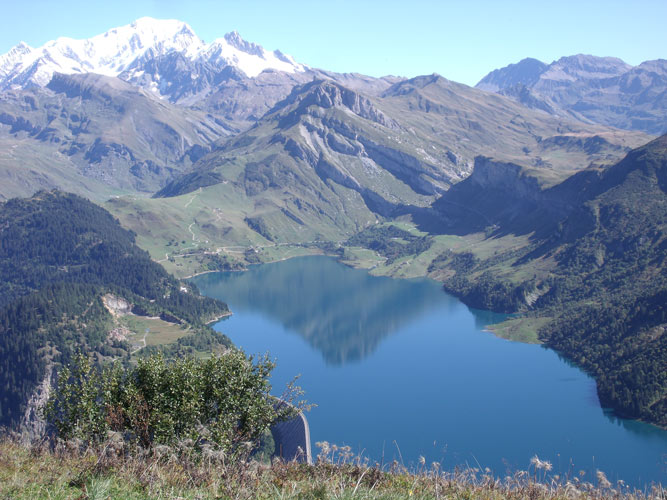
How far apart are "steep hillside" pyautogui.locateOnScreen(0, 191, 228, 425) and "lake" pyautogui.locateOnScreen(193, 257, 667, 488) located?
1506cm

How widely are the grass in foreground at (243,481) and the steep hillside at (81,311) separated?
5385 centimetres

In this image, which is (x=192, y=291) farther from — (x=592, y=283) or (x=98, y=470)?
(x=98, y=470)

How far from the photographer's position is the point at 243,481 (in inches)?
562

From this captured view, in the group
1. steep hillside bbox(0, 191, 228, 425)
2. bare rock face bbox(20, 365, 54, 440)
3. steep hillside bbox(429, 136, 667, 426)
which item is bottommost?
bare rock face bbox(20, 365, 54, 440)

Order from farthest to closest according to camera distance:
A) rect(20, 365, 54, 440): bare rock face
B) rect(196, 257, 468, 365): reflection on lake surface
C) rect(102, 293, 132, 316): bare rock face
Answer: rect(196, 257, 468, 365): reflection on lake surface
rect(102, 293, 132, 316): bare rock face
rect(20, 365, 54, 440): bare rock face

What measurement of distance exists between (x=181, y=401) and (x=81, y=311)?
11258cm

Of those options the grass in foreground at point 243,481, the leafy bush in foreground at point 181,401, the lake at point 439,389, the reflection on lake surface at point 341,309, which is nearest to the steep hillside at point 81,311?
the lake at point 439,389

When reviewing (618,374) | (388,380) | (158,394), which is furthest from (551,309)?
(158,394)

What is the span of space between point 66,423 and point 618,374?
103 m

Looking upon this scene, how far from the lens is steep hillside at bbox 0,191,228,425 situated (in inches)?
4006

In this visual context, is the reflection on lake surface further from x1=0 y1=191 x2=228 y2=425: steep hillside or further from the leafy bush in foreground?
the leafy bush in foreground

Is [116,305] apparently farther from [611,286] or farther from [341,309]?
[611,286]

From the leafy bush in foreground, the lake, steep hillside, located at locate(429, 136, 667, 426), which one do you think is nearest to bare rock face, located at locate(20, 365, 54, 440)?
the lake

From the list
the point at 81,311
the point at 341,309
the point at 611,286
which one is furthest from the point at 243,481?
the point at 611,286
